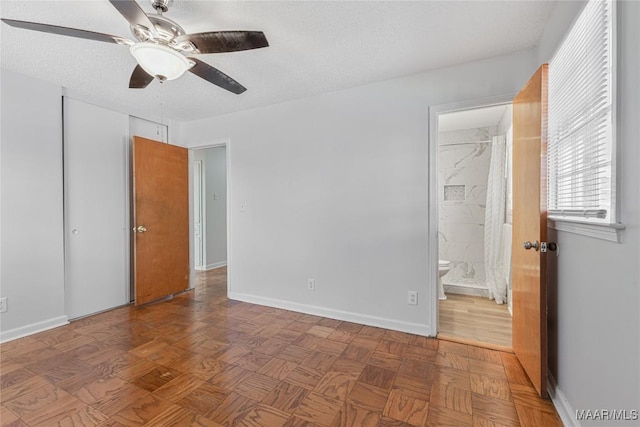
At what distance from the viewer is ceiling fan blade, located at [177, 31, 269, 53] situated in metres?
1.47

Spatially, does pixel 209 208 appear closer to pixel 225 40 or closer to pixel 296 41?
pixel 296 41

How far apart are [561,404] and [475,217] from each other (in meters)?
2.64

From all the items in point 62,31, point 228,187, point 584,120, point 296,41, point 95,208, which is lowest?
point 95,208

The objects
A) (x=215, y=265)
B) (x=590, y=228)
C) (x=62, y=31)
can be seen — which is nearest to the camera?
(x=590, y=228)

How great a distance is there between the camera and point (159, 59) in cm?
156

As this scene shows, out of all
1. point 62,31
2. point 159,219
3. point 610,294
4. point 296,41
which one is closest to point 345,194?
point 296,41

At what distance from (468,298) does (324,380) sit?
255cm

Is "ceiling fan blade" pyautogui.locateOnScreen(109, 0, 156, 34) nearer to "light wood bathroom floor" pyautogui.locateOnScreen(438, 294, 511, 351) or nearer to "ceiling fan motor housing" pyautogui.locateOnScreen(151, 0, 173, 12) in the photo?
"ceiling fan motor housing" pyautogui.locateOnScreen(151, 0, 173, 12)

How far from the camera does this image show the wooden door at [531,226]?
168 centimetres

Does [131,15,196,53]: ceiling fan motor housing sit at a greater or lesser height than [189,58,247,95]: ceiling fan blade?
greater

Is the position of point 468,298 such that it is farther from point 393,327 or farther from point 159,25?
point 159,25

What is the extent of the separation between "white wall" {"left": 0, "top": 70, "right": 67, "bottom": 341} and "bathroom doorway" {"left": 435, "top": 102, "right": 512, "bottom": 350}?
3899mm

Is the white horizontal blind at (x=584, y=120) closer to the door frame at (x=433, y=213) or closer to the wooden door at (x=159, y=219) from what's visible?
the door frame at (x=433, y=213)

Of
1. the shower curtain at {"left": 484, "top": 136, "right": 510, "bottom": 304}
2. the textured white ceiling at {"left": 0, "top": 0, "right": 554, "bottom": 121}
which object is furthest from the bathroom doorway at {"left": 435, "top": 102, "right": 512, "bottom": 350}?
the textured white ceiling at {"left": 0, "top": 0, "right": 554, "bottom": 121}
